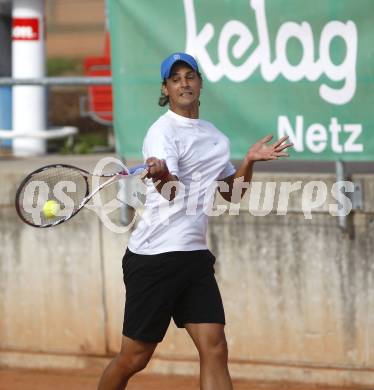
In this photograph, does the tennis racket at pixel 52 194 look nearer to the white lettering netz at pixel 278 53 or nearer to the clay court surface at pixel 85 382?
the white lettering netz at pixel 278 53

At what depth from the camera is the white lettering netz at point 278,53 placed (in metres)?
7.36

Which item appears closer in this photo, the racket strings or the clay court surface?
the racket strings

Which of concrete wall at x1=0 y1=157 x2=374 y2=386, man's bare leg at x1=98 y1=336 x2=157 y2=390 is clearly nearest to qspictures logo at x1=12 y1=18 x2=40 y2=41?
concrete wall at x1=0 y1=157 x2=374 y2=386

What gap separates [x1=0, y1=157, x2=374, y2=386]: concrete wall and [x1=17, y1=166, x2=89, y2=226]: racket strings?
2.47ft

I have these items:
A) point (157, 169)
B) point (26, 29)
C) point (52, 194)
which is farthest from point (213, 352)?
point (26, 29)

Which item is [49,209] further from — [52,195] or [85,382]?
[85,382]

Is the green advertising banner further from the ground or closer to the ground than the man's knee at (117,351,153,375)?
further from the ground

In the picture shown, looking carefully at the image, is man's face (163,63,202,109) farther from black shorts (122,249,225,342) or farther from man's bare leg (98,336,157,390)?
man's bare leg (98,336,157,390)

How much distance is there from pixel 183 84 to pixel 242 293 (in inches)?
87.2

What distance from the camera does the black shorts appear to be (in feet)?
19.5

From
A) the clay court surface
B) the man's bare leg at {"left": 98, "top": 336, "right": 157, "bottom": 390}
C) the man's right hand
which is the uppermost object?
the man's right hand

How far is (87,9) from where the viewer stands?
A: 21.7 m

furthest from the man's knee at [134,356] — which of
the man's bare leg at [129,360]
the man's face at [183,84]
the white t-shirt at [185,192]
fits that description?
the man's face at [183,84]

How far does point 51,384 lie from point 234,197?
2504 mm
